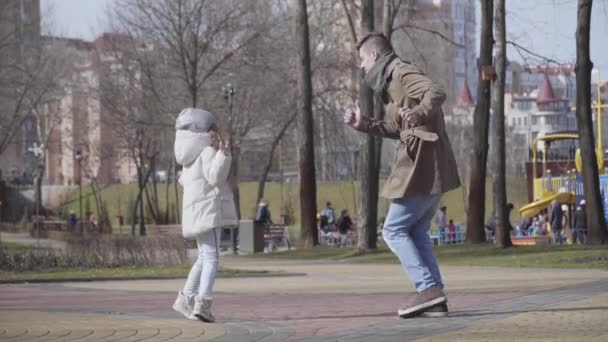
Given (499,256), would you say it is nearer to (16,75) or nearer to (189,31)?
(189,31)

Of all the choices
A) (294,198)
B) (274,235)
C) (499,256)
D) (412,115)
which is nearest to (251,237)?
(274,235)

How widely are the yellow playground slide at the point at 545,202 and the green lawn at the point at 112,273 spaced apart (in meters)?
22.6

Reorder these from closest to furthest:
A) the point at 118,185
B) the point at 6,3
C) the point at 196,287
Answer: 1. the point at 196,287
2. the point at 6,3
3. the point at 118,185

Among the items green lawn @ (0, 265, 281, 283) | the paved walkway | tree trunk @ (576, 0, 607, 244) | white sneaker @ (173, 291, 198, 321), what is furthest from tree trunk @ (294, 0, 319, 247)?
white sneaker @ (173, 291, 198, 321)

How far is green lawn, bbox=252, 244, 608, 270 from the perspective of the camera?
67.5 feet

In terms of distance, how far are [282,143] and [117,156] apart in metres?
13.0

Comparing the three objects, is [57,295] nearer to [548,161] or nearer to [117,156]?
[548,161]

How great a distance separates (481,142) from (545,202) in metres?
14.1

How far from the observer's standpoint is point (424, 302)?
9617 millimetres

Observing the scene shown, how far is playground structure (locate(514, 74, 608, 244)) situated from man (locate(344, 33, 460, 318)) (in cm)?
2746

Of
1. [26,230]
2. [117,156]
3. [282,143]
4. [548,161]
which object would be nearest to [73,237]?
[548,161]

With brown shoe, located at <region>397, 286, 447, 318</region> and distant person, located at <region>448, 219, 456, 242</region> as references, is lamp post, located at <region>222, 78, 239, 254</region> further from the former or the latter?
brown shoe, located at <region>397, 286, 447, 318</region>

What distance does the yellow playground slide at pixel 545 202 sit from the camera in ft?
138

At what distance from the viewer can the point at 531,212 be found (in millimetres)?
45438
